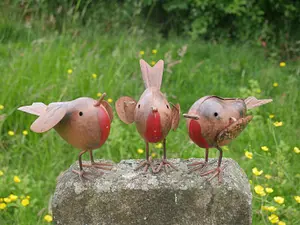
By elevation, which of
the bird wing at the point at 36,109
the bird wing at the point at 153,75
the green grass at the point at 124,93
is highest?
the bird wing at the point at 153,75

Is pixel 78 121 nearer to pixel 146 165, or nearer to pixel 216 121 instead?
pixel 146 165

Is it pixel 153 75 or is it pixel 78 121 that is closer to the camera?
pixel 78 121

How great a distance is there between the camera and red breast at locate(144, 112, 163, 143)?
6.09ft

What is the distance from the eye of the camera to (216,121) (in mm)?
1850

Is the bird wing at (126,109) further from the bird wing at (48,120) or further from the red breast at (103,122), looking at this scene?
the bird wing at (48,120)

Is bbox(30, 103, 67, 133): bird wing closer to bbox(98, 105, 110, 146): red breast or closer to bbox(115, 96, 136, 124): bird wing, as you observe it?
bbox(98, 105, 110, 146): red breast

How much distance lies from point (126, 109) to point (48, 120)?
1.14 ft

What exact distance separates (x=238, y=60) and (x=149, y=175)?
283 centimetres

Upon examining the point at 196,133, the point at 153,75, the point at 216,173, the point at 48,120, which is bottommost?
the point at 216,173

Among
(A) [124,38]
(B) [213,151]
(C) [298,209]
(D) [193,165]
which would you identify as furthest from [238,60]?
(D) [193,165]

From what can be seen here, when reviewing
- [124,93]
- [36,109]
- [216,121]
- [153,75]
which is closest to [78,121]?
[36,109]

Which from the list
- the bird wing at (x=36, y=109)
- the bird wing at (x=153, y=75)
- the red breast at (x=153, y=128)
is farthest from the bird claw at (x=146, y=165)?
the bird wing at (x=36, y=109)

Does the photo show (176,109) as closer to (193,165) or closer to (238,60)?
(193,165)

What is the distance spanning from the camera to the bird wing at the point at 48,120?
6.02 ft
